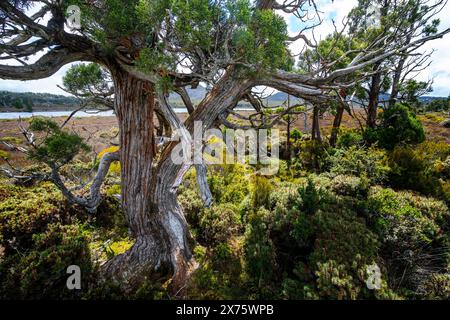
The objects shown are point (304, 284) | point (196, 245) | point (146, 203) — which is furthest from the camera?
point (196, 245)

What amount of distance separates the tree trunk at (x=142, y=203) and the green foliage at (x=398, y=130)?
666 centimetres

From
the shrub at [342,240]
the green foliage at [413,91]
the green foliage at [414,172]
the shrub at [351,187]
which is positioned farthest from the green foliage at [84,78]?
the green foliage at [413,91]

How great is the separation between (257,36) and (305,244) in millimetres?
3046

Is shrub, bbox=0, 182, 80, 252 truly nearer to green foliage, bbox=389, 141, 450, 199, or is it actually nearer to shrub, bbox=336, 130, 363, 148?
green foliage, bbox=389, 141, 450, 199

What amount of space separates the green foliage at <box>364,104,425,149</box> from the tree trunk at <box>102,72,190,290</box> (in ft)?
21.8

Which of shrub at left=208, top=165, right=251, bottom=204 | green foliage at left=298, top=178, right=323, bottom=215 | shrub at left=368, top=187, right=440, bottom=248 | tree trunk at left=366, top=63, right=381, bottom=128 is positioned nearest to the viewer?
shrub at left=368, top=187, right=440, bottom=248

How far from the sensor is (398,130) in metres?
6.48

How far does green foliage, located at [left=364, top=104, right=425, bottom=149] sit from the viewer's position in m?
6.34

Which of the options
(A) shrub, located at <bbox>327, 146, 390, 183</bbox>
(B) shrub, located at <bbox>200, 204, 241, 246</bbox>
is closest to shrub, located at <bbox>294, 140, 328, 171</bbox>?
(A) shrub, located at <bbox>327, 146, 390, 183</bbox>
